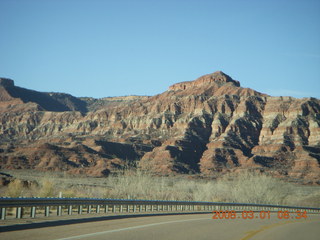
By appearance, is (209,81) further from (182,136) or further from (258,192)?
(258,192)

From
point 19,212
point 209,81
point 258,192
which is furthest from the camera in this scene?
point 209,81

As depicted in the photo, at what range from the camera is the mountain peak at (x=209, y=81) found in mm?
184500

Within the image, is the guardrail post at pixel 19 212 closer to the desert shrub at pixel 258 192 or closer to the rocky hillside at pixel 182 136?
the desert shrub at pixel 258 192

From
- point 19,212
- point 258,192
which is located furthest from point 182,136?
point 19,212

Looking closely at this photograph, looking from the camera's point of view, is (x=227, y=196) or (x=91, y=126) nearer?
(x=227, y=196)

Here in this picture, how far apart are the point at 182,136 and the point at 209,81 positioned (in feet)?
214

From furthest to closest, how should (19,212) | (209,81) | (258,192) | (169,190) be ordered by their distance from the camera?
1. (209,81)
2. (169,190)
3. (258,192)
4. (19,212)

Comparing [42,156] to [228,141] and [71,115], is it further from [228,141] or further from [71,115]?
[71,115]

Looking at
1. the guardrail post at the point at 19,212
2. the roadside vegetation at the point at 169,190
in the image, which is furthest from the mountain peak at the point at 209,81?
the guardrail post at the point at 19,212

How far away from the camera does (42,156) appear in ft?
340

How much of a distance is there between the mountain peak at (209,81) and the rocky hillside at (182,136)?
3676 mm

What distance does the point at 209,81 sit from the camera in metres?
187

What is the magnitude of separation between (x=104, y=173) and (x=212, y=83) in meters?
93.0

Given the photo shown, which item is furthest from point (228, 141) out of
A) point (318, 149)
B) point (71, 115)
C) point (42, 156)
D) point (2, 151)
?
point (71, 115)
